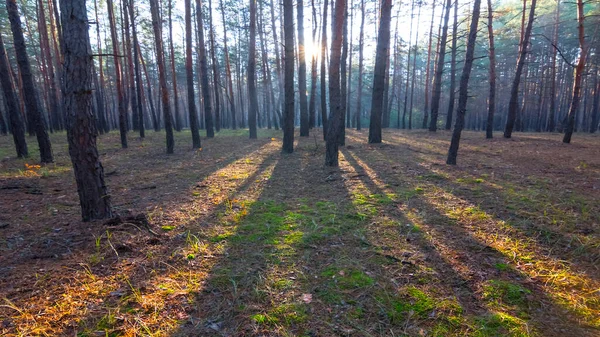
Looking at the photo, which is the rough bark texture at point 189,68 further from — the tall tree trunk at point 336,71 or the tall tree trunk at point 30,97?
the tall tree trunk at point 336,71

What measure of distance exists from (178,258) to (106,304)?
2.81ft

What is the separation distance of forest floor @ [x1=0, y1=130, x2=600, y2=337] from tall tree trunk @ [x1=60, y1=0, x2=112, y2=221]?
0.61 m

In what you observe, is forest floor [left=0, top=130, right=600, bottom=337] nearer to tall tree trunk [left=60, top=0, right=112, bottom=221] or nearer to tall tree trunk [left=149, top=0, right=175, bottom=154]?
tall tree trunk [left=60, top=0, right=112, bottom=221]

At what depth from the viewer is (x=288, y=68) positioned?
10016mm

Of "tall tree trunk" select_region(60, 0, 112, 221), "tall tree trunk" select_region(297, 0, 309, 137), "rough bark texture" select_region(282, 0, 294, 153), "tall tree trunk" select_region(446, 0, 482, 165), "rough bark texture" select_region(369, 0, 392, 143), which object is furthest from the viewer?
"tall tree trunk" select_region(297, 0, 309, 137)

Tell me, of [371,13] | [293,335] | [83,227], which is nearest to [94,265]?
[83,227]

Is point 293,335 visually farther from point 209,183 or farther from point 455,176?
point 455,176

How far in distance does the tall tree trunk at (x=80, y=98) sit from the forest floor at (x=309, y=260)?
61 cm

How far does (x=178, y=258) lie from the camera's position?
3.18 m

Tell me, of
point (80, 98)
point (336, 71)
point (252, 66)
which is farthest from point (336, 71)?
point (252, 66)

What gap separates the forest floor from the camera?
2238mm

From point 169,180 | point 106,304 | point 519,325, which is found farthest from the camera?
point 169,180

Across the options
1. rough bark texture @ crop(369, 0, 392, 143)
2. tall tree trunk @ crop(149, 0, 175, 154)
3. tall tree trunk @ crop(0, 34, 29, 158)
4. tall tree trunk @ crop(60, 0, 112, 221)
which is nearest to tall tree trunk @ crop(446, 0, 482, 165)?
rough bark texture @ crop(369, 0, 392, 143)

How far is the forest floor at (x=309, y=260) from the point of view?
224cm
